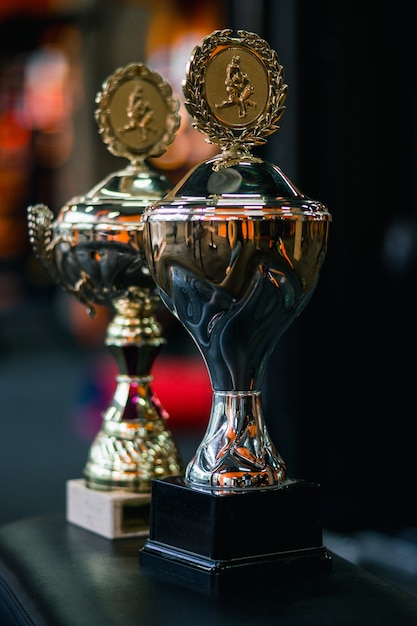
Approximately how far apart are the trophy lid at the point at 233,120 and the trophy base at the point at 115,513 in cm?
32

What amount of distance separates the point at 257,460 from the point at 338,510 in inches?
85.8

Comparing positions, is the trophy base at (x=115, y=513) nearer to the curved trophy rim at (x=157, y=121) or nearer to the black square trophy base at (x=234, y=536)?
the black square trophy base at (x=234, y=536)

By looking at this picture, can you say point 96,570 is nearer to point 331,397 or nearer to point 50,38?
point 331,397

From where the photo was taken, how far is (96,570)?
38.8 inches

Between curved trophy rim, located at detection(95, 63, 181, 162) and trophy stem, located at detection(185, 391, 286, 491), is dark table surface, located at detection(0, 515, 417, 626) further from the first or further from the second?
curved trophy rim, located at detection(95, 63, 181, 162)

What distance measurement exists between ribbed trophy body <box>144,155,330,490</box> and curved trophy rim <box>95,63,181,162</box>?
26 cm

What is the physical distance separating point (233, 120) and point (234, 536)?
0.36 metres

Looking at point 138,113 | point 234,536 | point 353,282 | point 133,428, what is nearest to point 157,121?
point 138,113

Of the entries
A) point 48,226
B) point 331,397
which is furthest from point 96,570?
point 331,397

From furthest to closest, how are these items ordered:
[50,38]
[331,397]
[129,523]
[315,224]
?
[50,38] → [331,397] → [129,523] → [315,224]

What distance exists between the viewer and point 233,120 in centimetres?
98

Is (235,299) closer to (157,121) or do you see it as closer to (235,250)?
(235,250)

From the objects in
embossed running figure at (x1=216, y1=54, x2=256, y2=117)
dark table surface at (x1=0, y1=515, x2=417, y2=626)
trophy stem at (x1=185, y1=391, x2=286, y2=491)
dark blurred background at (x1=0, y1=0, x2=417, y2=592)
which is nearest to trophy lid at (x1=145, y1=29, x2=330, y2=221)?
embossed running figure at (x1=216, y1=54, x2=256, y2=117)

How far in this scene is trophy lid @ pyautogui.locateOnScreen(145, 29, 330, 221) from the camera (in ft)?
3.12
